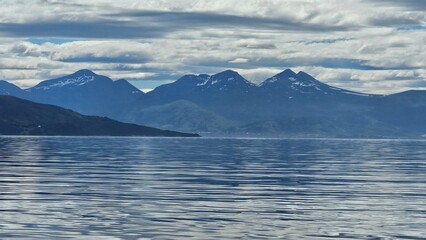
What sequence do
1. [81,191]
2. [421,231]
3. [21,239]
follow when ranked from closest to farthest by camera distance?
[21,239]
[421,231]
[81,191]

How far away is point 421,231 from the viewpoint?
2039 inches

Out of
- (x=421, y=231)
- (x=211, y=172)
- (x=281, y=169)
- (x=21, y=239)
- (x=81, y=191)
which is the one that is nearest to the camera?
(x=21, y=239)

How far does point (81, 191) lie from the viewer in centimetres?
7800

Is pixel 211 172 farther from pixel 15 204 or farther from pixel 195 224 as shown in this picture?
pixel 195 224

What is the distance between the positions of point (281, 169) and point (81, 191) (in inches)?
1867

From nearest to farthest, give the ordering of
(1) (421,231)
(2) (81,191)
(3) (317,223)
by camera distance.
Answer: (1) (421,231)
(3) (317,223)
(2) (81,191)

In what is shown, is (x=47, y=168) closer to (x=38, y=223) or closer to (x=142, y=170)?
(x=142, y=170)

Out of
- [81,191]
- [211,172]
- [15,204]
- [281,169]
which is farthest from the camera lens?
[281,169]

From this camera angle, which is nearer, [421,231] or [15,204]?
[421,231]

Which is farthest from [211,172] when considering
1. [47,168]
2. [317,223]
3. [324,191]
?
[317,223]

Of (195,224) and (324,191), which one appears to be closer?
(195,224)

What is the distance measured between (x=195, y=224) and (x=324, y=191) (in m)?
28.9

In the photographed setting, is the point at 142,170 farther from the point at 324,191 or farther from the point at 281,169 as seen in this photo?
the point at 324,191

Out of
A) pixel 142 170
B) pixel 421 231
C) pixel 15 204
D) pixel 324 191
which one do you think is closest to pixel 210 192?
pixel 324 191
